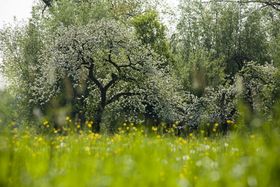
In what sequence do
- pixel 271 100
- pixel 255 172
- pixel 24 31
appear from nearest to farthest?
pixel 255 172 → pixel 271 100 → pixel 24 31

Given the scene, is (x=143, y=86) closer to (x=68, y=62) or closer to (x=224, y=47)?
(x=68, y=62)

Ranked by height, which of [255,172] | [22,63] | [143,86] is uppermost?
[22,63]

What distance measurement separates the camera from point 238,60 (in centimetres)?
4753

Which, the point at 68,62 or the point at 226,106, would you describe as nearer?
the point at 68,62

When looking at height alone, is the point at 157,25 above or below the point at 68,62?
above

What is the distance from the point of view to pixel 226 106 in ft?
131

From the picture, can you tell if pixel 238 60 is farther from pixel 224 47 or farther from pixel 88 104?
pixel 88 104

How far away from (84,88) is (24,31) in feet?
47.9

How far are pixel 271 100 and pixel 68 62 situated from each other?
15.2 metres

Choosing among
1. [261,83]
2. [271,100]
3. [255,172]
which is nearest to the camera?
[255,172]

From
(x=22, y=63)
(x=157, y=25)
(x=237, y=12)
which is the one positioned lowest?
(x=22, y=63)

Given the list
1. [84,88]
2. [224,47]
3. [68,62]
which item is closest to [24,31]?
[84,88]

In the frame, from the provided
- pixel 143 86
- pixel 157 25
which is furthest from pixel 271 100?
pixel 157 25

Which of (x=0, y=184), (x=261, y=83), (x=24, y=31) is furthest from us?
(x=24, y=31)
